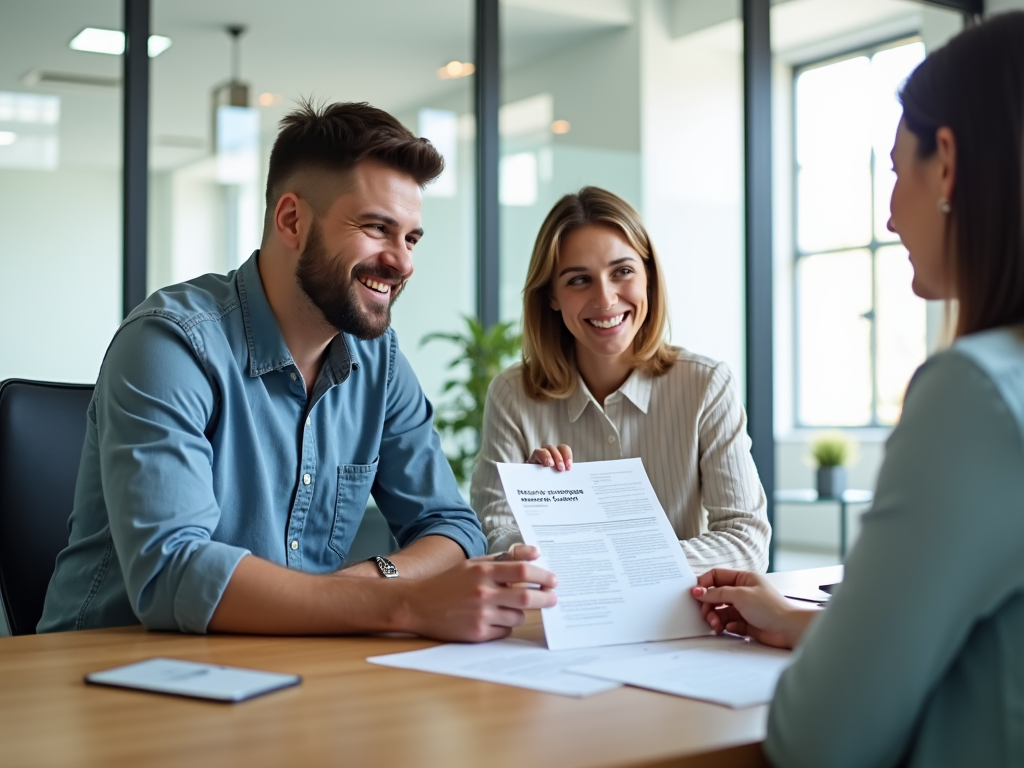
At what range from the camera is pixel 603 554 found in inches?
55.4

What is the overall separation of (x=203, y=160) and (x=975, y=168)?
3.32 meters

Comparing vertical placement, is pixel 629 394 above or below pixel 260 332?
below

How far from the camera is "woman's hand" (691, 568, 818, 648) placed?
129 centimetres

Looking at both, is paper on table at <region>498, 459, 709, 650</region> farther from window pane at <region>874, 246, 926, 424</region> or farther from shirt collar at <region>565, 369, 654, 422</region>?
window pane at <region>874, 246, 926, 424</region>

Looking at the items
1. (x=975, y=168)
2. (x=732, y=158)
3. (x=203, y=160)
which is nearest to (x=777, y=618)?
(x=975, y=168)

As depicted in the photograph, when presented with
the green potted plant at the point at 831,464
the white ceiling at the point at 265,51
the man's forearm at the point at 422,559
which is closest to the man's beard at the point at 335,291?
the man's forearm at the point at 422,559

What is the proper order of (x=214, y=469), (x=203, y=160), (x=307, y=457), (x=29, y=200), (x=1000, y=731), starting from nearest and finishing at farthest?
(x=1000, y=731)
(x=214, y=469)
(x=307, y=457)
(x=29, y=200)
(x=203, y=160)

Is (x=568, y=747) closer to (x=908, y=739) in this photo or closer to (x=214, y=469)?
(x=908, y=739)

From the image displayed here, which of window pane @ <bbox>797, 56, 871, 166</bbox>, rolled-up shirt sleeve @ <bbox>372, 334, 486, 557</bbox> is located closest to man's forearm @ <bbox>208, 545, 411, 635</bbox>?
rolled-up shirt sleeve @ <bbox>372, 334, 486, 557</bbox>

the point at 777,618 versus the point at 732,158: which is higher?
the point at 732,158

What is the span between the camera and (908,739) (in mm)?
895

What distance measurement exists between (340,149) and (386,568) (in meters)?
0.72

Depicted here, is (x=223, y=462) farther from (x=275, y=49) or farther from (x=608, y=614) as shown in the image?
(x=275, y=49)

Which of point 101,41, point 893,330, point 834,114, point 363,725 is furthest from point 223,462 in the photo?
point 834,114
